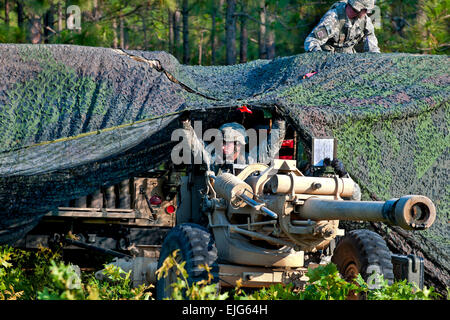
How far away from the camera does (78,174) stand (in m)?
9.45

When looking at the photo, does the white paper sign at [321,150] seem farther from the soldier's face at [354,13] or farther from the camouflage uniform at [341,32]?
the soldier's face at [354,13]

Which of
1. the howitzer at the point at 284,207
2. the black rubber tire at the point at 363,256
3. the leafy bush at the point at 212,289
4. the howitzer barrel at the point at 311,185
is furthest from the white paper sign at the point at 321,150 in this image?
the leafy bush at the point at 212,289

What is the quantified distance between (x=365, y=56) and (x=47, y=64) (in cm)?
386

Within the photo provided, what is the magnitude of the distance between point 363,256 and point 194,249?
1.41m

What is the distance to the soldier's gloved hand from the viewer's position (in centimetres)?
810

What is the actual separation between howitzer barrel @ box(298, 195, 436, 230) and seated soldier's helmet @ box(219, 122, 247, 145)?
1.94 m

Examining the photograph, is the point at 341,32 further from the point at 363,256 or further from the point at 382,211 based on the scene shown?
the point at 382,211

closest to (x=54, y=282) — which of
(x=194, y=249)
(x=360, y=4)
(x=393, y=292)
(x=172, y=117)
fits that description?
(x=194, y=249)

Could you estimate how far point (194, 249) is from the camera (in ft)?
22.5

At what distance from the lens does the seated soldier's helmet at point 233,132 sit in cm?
857

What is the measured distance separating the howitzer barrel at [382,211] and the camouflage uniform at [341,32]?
4677mm

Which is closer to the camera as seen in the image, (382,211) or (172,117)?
(382,211)

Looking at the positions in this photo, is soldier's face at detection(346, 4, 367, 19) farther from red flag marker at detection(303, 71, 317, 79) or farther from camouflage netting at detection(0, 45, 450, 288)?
red flag marker at detection(303, 71, 317, 79)
